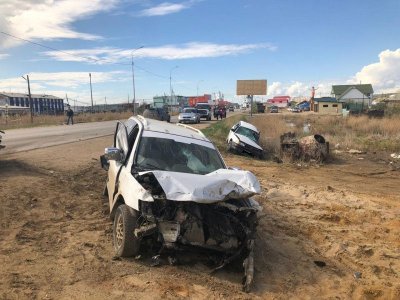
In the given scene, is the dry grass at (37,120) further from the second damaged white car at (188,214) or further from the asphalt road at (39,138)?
the second damaged white car at (188,214)

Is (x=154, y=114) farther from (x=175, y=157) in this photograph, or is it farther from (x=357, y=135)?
(x=175, y=157)

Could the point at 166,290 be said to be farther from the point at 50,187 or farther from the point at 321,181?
the point at 321,181

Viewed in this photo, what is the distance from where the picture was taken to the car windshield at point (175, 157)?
6.48 m

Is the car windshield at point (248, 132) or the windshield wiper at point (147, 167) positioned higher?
the windshield wiper at point (147, 167)

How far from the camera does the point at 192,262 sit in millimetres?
5672

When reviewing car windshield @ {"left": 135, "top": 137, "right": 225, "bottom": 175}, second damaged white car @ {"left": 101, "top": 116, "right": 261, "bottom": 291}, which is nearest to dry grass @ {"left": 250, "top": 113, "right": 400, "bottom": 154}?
car windshield @ {"left": 135, "top": 137, "right": 225, "bottom": 175}

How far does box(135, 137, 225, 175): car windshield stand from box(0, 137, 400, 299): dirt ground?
1.32 metres

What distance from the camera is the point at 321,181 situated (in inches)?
539

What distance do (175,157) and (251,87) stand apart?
56585 millimetres

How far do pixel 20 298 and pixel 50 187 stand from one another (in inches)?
201

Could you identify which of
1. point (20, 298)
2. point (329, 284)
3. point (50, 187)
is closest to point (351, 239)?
point (329, 284)

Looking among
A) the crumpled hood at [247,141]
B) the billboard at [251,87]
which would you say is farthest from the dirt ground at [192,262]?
the billboard at [251,87]

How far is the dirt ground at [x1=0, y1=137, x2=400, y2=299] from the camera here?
4969 millimetres

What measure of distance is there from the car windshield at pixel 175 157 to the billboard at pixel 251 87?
55.0 meters
